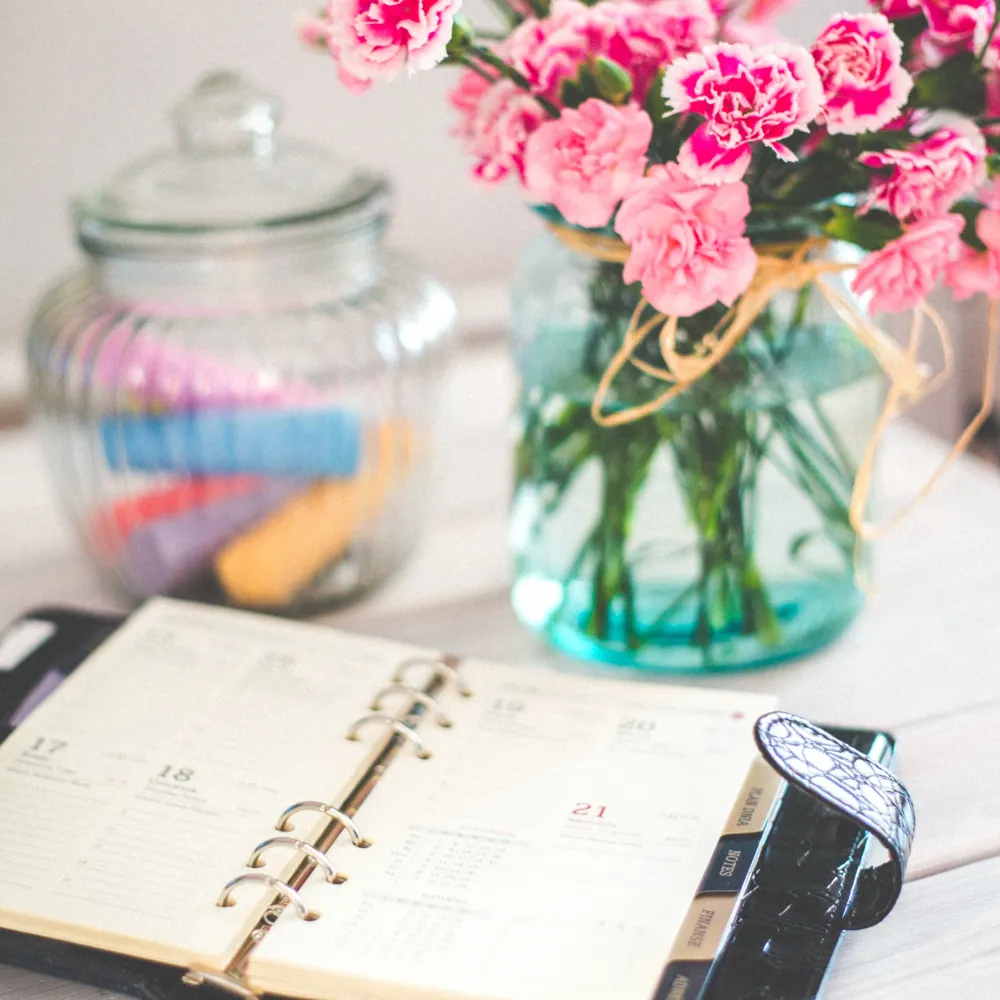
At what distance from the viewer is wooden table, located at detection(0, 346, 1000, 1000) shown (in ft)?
1.86

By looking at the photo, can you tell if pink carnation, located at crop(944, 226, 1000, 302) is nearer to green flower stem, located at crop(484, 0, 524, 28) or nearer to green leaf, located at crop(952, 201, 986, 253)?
green leaf, located at crop(952, 201, 986, 253)

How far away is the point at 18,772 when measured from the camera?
64cm

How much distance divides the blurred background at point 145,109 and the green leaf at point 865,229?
1.78 feet

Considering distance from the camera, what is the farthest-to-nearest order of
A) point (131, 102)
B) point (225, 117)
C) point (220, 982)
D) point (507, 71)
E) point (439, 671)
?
point (131, 102) < point (225, 117) < point (439, 671) < point (507, 71) < point (220, 982)

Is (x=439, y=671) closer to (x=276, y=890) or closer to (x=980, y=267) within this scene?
(x=276, y=890)

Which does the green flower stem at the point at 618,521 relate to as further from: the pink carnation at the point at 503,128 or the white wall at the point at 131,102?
the white wall at the point at 131,102

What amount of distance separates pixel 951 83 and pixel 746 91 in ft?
0.43

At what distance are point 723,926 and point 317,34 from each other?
502 mm

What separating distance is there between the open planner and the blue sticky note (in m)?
0.11

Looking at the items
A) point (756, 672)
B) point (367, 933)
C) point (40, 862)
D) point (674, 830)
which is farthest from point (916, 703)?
point (40, 862)

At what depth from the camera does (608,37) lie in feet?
2.00

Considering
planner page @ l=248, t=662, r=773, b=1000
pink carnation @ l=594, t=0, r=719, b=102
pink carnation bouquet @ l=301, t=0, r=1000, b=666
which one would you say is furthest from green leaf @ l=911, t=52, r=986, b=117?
planner page @ l=248, t=662, r=773, b=1000

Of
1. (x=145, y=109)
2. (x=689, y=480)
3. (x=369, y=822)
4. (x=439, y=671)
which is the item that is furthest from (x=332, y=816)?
(x=145, y=109)

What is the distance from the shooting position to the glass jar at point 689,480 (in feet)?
2.32
